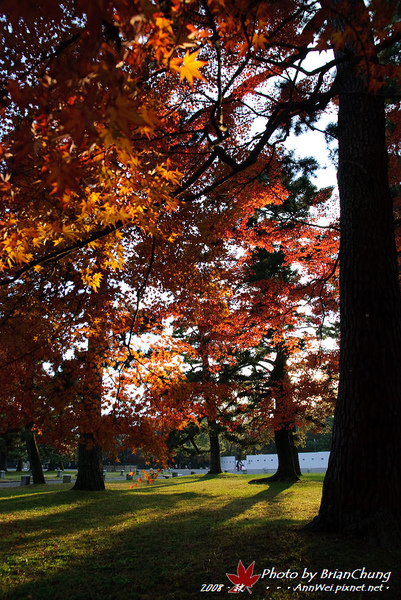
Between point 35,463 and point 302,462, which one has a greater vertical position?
point 35,463

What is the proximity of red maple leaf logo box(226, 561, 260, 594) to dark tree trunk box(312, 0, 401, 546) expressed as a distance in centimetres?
136

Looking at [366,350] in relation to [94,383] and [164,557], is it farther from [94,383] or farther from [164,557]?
[94,383]

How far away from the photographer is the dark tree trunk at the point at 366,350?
4551 millimetres

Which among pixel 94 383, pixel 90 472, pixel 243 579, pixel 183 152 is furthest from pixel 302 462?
pixel 183 152

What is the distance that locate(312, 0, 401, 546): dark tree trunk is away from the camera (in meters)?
4.55

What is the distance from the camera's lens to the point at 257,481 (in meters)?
19.2

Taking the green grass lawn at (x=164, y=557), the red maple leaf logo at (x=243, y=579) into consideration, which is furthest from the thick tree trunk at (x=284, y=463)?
the red maple leaf logo at (x=243, y=579)

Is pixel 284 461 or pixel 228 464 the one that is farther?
pixel 228 464

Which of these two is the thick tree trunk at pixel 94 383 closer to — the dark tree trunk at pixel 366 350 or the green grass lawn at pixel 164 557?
the green grass lawn at pixel 164 557

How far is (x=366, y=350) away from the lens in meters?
4.99

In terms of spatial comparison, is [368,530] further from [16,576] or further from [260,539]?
[16,576]

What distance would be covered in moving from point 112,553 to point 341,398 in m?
3.88

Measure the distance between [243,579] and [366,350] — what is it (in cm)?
297

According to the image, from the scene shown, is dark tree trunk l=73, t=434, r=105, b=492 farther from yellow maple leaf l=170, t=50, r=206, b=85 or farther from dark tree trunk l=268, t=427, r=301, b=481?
yellow maple leaf l=170, t=50, r=206, b=85
